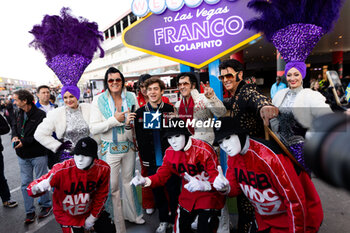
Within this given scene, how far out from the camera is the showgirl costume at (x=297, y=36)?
6.68 ft

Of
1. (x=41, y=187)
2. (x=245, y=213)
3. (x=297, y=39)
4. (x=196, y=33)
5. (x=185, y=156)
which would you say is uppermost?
(x=196, y=33)

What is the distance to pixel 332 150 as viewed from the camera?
18.9 inches

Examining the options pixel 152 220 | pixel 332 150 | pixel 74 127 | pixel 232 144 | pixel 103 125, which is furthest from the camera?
pixel 152 220

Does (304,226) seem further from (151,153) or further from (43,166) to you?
(43,166)

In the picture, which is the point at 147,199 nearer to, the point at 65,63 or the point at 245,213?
the point at 245,213

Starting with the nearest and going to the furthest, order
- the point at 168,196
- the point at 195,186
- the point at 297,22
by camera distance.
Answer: the point at 195,186 < the point at 297,22 < the point at 168,196

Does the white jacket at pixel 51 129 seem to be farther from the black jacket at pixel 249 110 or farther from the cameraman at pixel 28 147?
the black jacket at pixel 249 110

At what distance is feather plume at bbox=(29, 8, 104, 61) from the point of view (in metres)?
2.84

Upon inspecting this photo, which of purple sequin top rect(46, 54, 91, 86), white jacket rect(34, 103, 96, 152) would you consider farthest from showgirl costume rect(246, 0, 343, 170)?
white jacket rect(34, 103, 96, 152)

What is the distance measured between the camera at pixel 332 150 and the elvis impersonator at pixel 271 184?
1.06 m

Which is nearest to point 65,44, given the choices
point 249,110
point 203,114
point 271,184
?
point 203,114

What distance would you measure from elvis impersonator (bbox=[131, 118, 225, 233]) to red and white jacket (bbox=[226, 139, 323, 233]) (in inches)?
14.1

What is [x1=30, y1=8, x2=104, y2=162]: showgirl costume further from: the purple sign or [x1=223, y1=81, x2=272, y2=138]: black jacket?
[x1=223, y1=81, x2=272, y2=138]: black jacket

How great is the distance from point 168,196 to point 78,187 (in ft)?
4.23
